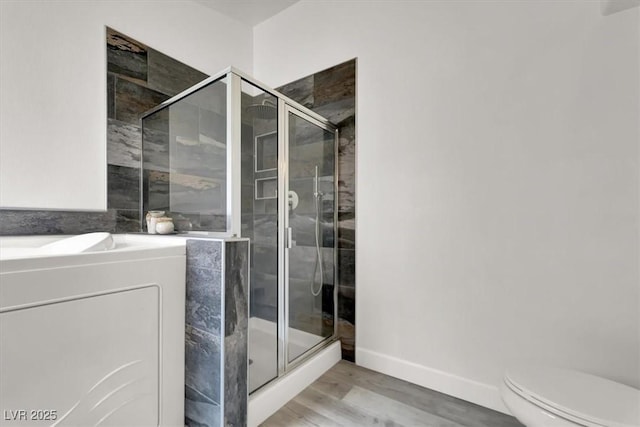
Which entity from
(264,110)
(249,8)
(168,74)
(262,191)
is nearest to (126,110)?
(168,74)

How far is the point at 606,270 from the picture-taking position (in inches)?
48.3

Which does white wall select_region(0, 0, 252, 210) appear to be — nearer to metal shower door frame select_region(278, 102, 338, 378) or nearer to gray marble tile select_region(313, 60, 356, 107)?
metal shower door frame select_region(278, 102, 338, 378)

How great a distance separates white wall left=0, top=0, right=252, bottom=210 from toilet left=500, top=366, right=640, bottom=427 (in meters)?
2.34

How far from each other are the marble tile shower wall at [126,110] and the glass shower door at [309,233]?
926 mm

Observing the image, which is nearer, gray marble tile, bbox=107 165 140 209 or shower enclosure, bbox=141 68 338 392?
shower enclosure, bbox=141 68 338 392

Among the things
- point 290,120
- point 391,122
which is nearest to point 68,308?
point 290,120

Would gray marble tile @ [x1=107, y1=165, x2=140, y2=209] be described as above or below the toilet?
above

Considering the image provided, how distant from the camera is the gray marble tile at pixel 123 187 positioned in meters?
1.74

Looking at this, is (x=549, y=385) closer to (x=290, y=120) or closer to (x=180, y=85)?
(x=290, y=120)

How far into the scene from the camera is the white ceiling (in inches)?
90.6

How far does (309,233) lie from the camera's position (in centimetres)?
194

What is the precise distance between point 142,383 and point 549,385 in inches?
63.6

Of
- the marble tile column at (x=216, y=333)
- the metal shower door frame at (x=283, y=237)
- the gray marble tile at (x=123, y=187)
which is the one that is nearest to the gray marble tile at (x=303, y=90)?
the metal shower door frame at (x=283, y=237)

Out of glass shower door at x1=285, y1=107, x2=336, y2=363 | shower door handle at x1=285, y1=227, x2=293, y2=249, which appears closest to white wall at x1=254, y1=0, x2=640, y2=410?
glass shower door at x1=285, y1=107, x2=336, y2=363
